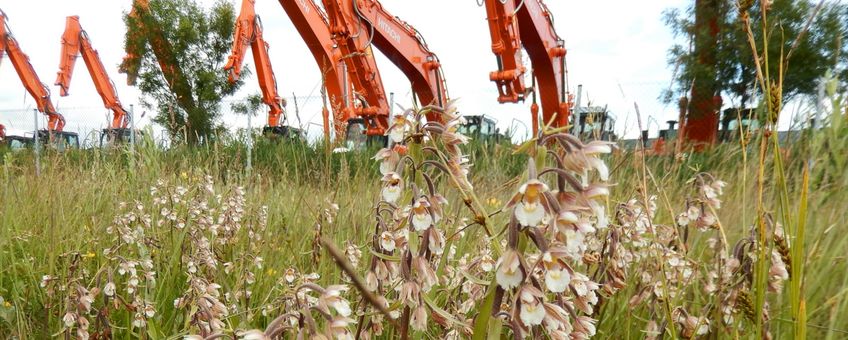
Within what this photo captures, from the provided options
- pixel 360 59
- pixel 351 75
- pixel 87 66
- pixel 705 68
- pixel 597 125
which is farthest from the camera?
pixel 87 66

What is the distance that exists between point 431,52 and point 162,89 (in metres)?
23.4

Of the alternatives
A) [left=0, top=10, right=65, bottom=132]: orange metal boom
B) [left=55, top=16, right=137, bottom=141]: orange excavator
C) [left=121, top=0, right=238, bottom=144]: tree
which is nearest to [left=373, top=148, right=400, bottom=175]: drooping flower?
[left=55, top=16, right=137, bottom=141]: orange excavator

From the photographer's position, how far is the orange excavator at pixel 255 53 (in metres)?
11.7

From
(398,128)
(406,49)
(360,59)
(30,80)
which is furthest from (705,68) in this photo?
(30,80)

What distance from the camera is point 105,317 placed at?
1.32 meters

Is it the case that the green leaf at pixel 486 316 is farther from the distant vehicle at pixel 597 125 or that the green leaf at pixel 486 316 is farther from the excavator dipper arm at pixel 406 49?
the excavator dipper arm at pixel 406 49

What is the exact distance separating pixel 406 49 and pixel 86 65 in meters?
14.8

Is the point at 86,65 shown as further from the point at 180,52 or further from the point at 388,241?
Answer: the point at 388,241

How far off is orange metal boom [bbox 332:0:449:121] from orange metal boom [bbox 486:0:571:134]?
4.02 feet

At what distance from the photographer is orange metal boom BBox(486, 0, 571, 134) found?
845cm

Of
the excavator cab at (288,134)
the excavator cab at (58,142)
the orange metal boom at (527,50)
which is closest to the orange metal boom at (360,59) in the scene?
the excavator cab at (288,134)

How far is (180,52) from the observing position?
89.7 ft

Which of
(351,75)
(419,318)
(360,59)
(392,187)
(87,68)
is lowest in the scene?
(419,318)

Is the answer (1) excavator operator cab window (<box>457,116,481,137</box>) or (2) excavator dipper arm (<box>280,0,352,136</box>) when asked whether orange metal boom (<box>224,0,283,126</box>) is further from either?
(1) excavator operator cab window (<box>457,116,481,137</box>)
